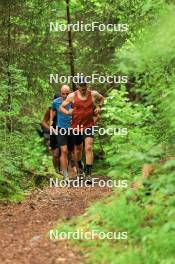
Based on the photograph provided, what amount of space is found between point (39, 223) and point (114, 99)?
2845mm

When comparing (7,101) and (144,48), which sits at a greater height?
(144,48)

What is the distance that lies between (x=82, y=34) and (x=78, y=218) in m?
10.1

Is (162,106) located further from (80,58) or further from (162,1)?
(80,58)

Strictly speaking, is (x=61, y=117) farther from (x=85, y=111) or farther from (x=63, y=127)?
(x=85, y=111)

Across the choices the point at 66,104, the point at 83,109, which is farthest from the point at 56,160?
the point at 83,109

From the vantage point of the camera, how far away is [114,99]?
32.0 feet

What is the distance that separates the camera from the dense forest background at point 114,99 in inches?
248

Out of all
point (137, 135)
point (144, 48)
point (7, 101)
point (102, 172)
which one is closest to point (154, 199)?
point (144, 48)

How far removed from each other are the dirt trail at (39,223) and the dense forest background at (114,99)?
0.36 m

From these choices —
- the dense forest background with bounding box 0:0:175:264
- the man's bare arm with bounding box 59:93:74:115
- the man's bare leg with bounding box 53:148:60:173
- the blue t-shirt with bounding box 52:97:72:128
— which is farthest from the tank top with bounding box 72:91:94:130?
the man's bare leg with bounding box 53:148:60:173

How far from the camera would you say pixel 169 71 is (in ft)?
32.2

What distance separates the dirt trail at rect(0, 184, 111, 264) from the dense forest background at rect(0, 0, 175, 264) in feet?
1.18

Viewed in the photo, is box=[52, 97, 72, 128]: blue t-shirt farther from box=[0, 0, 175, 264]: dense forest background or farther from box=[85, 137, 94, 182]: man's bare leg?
box=[85, 137, 94, 182]: man's bare leg

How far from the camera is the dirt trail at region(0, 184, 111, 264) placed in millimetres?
6297
